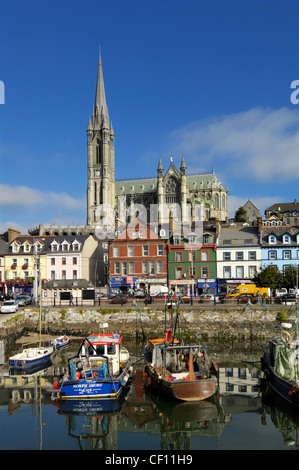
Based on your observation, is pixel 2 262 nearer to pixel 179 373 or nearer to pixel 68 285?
pixel 68 285

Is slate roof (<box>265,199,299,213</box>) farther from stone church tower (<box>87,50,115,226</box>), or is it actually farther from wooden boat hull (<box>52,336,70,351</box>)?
wooden boat hull (<box>52,336,70,351</box>)

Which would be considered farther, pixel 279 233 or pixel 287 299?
pixel 279 233

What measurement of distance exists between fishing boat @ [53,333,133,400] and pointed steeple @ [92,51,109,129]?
134 meters

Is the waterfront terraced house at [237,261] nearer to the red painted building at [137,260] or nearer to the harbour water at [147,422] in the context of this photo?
the red painted building at [137,260]

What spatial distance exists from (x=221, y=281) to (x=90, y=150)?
105800mm

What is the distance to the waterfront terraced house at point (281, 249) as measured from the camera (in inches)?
2256

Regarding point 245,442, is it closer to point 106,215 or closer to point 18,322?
point 18,322

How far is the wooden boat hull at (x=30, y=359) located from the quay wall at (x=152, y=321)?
25.8 feet

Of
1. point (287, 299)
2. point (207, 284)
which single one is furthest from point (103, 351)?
point (207, 284)

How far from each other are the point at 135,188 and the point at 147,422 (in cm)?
13029

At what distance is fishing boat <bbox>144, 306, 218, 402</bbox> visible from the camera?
2267 centimetres

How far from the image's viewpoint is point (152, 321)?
1670 inches

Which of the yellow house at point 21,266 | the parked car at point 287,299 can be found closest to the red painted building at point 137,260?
the yellow house at point 21,266
